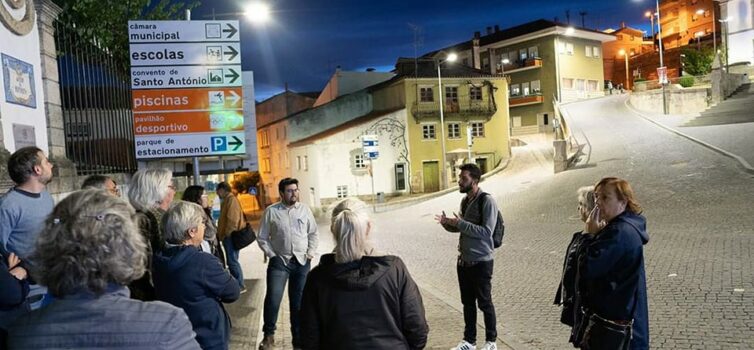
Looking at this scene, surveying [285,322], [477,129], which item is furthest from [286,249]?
[477,129]

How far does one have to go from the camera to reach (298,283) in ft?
21.0

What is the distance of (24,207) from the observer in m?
4.10

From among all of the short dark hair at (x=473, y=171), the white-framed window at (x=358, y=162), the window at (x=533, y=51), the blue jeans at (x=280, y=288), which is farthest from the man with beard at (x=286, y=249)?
the window at (x=533, y=51)

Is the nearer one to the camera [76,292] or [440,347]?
[76,292]

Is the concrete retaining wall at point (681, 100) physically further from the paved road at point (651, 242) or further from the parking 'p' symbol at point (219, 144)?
the parking 'p' symbol at point (219, 144)

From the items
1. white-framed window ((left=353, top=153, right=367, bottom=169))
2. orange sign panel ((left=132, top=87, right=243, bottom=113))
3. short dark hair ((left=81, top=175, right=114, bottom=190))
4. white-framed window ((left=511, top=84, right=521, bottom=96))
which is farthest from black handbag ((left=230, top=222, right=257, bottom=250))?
white-framed window ((left=511, top=84, right=521, bottom=96))

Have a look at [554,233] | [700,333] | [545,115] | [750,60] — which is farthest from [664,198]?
[545,115]

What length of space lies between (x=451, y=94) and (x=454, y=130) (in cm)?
279

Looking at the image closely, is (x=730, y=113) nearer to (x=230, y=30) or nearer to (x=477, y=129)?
(x=477, y=129)

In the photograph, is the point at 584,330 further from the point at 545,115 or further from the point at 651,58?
the point at 651,58

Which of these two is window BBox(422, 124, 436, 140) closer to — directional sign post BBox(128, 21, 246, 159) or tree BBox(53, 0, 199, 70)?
tree BBox(53, 0, 199, 70)

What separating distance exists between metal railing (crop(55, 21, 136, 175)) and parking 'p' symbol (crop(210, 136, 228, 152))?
1810mm

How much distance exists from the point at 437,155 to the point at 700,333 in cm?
3688

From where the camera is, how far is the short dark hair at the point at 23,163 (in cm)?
409
